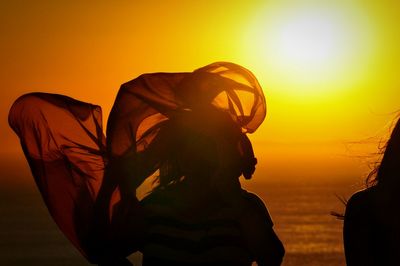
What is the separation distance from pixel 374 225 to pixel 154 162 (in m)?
1.40

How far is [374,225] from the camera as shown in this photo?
4586mm

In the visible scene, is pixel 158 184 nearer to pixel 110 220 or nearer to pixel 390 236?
pixel 110 220

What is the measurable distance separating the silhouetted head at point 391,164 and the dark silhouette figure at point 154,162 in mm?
767

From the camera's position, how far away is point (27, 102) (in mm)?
5305

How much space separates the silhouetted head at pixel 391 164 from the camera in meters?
4.34

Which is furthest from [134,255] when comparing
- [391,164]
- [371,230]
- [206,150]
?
[391,164]

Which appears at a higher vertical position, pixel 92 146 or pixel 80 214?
pixel 92 146

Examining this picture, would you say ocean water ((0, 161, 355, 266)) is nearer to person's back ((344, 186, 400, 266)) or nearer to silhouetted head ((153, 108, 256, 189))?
silhouetted head ((153, 108, 256, 189))

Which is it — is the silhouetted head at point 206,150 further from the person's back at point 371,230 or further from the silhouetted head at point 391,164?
the silhouetted head at point 391,164

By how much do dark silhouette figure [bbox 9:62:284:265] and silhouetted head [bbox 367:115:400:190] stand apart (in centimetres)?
77

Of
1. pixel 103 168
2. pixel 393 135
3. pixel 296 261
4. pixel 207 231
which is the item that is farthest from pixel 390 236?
pixel 296 261

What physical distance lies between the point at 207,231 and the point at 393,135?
3.87ft

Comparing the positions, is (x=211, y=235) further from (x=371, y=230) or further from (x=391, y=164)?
(x=391, y=164)

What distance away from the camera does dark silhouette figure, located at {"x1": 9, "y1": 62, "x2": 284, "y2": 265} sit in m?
4.94
